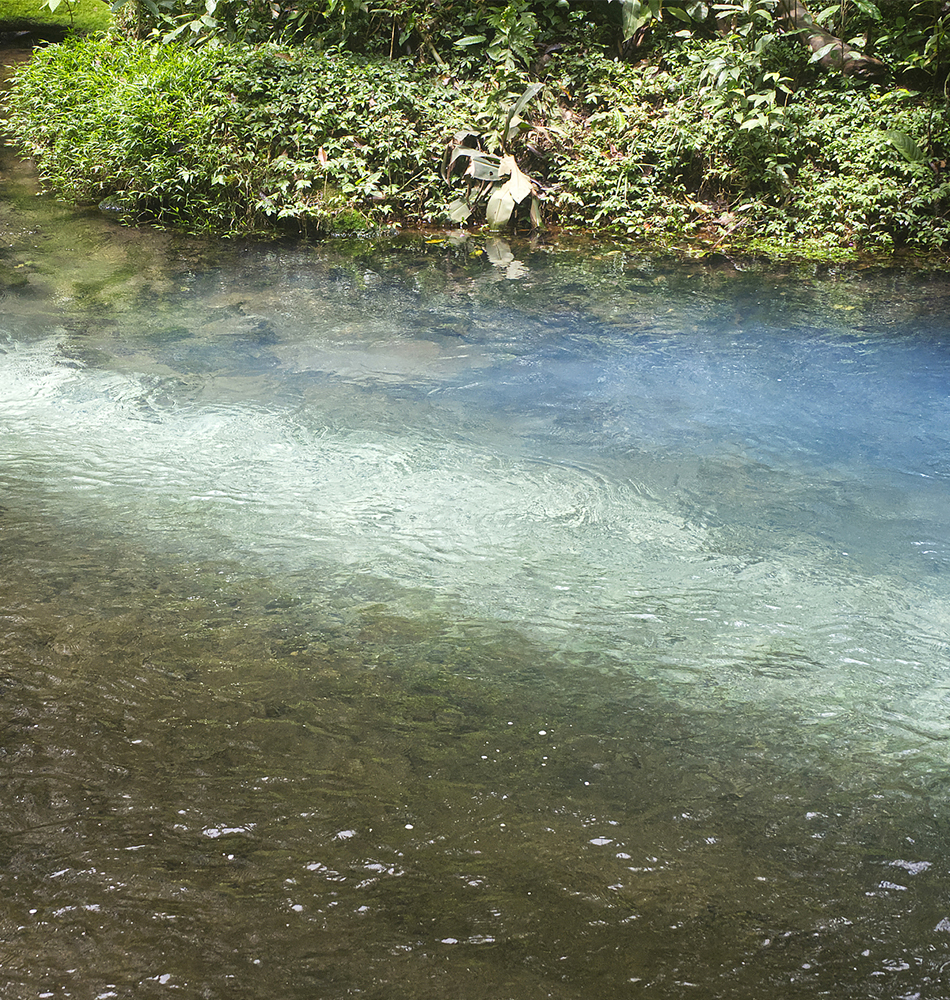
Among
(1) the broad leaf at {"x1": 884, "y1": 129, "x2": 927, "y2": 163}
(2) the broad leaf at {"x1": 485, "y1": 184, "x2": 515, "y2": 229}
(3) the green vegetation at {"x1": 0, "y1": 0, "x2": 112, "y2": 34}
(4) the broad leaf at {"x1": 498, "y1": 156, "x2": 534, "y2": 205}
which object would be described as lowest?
(2) the broad leaf at {"x1": 485, "y1": 184, "x2": 515, "y2": 229}

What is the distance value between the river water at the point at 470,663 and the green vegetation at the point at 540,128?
272 cm

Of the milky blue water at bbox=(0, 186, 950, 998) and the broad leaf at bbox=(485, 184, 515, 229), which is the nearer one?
the milky blue water at bbox=(0, 186, 950, 998)

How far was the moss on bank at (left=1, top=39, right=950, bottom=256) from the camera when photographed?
7.90 meters

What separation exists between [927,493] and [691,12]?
264 inches

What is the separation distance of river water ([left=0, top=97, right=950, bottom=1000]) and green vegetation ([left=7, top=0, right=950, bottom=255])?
272 cm

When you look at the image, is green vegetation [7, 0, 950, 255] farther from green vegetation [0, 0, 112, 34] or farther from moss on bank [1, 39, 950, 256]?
green vegetation [0, 0, 112, 34]

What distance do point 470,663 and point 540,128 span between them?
7.08 metres

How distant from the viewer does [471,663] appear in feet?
9.56

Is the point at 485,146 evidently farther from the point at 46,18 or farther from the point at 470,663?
the point at 46,18

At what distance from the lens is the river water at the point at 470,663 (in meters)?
1.97

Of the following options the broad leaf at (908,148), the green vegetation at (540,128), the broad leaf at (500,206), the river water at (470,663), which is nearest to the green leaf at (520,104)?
the green vegetation at (540,128)

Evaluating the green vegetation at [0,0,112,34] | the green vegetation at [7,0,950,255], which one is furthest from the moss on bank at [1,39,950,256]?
the green vegetation at [0,0,112,34]

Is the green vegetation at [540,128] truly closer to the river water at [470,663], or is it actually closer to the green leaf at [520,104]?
the green leaf at [520,104]

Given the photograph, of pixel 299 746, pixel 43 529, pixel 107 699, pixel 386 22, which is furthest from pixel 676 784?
pixel 386 22
